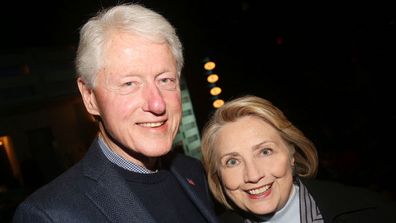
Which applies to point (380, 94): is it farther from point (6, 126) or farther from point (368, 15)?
point (6, 126)

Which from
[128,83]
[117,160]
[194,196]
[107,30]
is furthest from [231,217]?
[107,30]

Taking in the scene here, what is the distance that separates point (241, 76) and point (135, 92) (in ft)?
25.9

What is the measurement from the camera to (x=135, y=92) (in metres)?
1.75

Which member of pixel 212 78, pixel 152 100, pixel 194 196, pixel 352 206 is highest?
pixel 152 100

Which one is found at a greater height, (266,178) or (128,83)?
(128,83)

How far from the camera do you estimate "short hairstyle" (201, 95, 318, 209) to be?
2387 millimetres

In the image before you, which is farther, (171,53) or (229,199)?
(229,199)

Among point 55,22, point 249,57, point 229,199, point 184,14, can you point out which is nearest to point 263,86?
point 249,57

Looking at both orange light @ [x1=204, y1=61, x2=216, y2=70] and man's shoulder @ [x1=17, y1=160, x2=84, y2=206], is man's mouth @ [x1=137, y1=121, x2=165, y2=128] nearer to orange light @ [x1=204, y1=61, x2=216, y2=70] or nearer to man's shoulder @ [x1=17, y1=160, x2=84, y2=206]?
man's shoulder @ [x1=17, y1=160, x2=84, y2=206]

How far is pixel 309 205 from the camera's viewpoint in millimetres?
2291

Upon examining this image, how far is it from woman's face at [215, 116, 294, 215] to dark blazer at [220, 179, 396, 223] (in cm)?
24

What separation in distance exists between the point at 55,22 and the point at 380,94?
7934 mm

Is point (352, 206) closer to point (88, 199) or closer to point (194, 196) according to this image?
point (194, 196)

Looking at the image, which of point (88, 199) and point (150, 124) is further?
point (150, 124)
